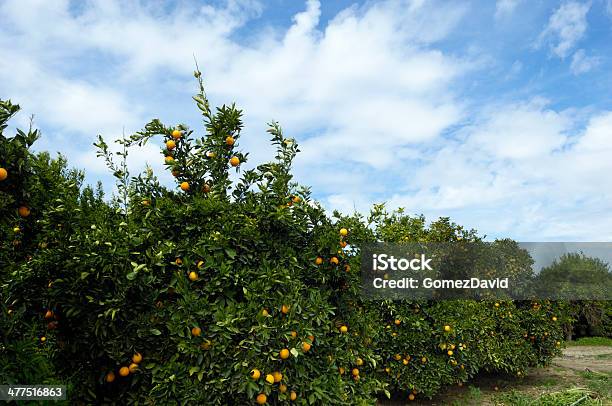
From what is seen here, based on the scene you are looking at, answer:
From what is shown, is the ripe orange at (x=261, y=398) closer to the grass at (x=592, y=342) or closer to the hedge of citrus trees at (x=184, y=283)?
the hedge of citrus trees at (x=184, y=283)

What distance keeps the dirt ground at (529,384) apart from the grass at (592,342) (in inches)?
222

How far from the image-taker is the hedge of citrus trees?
3812 millimetres

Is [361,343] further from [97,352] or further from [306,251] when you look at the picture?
[97,352]

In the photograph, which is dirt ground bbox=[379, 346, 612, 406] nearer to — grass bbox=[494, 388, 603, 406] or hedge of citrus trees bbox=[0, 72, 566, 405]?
grass bbox=[494, 388, 603, 406]

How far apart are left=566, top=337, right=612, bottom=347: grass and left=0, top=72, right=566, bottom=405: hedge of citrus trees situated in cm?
1768

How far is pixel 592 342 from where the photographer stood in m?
19.7

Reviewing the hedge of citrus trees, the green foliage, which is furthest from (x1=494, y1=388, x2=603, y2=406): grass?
the hedge of citrus trees

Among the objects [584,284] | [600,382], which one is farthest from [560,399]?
[584,284]

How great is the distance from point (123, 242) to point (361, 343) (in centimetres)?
245

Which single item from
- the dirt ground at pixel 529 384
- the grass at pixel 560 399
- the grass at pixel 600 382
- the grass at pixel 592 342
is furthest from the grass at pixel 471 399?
the grass at pixel 592 342

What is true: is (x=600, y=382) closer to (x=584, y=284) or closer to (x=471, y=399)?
(x=584, y=284)

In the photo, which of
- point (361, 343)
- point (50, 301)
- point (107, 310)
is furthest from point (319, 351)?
point (50, 301)

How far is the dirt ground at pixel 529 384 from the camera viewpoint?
28.9 ft

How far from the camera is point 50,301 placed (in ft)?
13.8
